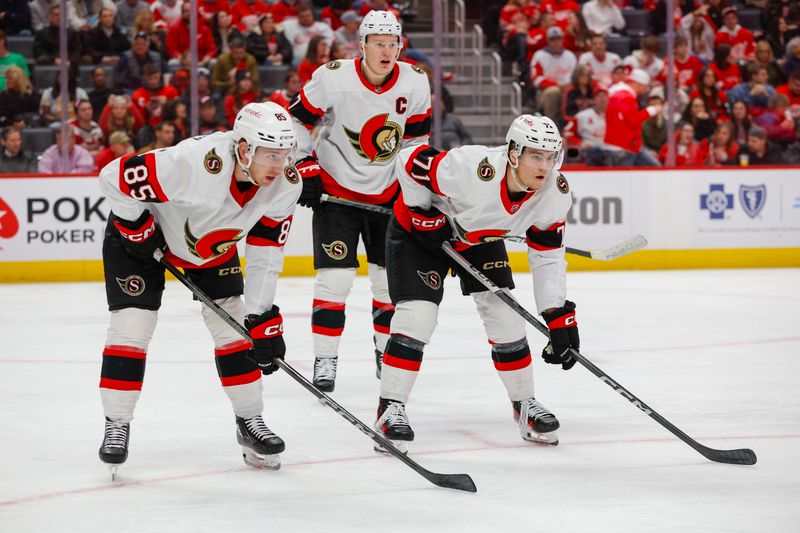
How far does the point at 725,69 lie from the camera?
30.8 feet

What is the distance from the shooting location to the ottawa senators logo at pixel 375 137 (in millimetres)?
4691

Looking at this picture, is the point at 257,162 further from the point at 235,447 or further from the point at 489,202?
the point at 235,447

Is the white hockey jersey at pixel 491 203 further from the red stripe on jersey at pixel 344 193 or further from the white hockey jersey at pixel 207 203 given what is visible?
the red stripe on jersey at pixel 344 193

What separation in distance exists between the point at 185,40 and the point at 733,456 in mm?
5874

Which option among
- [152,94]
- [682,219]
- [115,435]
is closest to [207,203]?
[115,435]

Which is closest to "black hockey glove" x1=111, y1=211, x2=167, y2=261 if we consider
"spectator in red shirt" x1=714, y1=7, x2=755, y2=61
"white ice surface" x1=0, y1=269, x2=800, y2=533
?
"white ice surface" x1=0, y1=269, x2=800, y2=533

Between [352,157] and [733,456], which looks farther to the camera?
[352,157]

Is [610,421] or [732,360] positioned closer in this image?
[610,421]

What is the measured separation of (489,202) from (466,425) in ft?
2.78

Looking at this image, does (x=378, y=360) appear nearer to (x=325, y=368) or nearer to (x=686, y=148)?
(x=325, y=368)

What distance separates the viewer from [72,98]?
8.14 metres

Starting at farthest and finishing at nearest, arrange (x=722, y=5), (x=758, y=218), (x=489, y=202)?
(x=722, y=5), (x=758, y=218), (x=489, y=202)

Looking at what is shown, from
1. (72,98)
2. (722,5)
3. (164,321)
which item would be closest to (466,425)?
(164,321)

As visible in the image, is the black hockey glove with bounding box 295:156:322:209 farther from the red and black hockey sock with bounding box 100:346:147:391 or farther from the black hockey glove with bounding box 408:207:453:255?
the red and black hockey sock with bounding box 100:346:147:391
